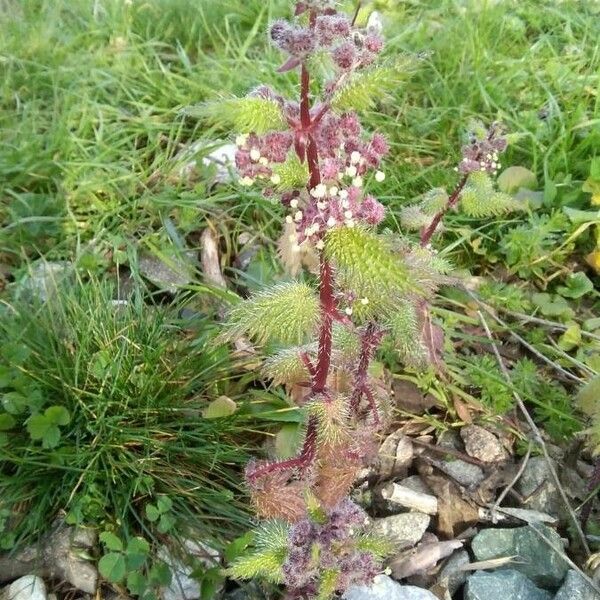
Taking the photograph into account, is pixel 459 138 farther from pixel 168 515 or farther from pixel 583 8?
pixel 168 515

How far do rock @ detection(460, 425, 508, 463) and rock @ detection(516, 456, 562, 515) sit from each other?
9cm

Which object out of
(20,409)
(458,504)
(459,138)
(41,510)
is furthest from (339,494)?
(459,138)

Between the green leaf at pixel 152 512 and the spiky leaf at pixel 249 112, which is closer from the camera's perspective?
the spiky leaf at pixel 249 112

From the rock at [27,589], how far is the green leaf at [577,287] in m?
1.82

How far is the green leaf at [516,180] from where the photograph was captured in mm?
2920

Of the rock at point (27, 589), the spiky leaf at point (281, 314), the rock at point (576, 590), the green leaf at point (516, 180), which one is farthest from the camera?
the green leaf at point (516, 180)

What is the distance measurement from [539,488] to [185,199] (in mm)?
1548

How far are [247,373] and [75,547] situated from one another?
2.25 ft

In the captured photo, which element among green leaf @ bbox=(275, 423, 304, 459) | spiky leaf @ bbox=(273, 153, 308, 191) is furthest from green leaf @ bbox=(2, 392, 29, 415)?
spiky leaf @ bbox=(273, 153, 308, 191)

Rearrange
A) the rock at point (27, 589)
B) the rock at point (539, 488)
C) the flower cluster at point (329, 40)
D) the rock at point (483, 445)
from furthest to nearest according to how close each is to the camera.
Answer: the rock at point (483, 445) < the rock at point (539, 488) < the rock at point (27, 589) < the flower cluster at point (329, 40)

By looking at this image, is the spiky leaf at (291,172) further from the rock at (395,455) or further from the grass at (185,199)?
the rock at (395,455)

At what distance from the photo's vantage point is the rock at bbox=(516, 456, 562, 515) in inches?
87.4

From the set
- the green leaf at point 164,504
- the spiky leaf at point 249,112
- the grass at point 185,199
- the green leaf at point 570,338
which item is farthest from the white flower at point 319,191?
the green leaf at point 570,338

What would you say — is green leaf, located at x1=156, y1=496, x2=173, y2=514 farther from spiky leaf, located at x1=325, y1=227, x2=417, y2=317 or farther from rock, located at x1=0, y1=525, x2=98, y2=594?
spiky leaf, located at x1=325, y1=227, x2=417, y2=317
